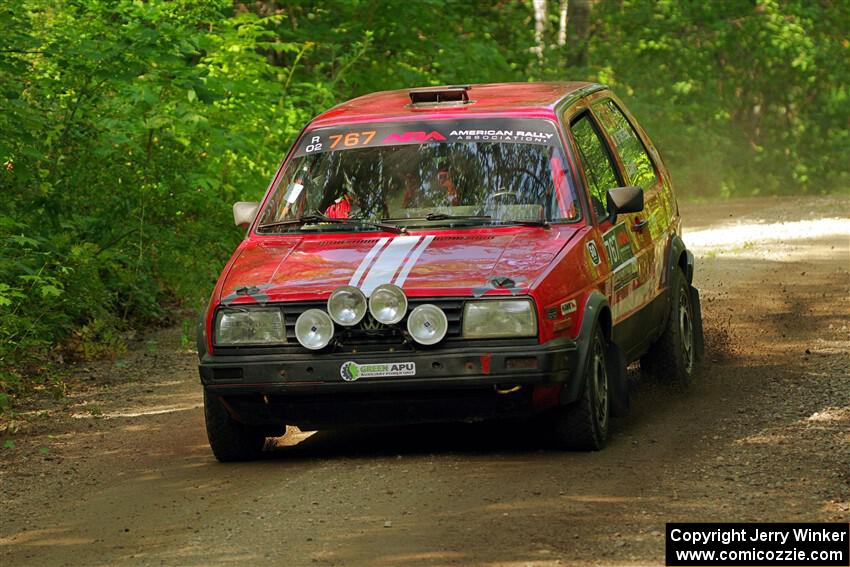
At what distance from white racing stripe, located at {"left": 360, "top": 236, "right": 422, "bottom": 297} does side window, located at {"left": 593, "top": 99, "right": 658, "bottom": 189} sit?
2.06 m

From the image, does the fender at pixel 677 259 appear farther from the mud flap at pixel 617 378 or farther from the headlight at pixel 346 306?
the headlight at pixel 346 306

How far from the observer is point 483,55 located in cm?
2186

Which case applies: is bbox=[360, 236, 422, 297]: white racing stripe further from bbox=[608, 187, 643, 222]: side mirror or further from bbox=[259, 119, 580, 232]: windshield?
bbox=[608, 187, 643, 222]: side mirror

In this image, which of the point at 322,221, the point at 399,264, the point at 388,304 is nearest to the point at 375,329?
the point at 388,304

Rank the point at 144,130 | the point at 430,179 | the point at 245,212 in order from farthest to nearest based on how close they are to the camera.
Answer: the point at 144,130
the point at 245,212
the point at 430,179

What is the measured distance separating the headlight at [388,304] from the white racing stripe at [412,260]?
70 millimetres

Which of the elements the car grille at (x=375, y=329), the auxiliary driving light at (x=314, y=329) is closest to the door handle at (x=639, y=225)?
the car grille at (x=375, y=329)

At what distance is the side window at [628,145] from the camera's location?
9625 mm

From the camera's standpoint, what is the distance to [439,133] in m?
8.69

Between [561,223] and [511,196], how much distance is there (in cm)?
33

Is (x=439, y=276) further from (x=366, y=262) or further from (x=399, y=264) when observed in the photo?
(x=366, y=262)

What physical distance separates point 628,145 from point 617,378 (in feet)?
7.17

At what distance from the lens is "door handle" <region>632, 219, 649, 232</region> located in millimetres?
9125

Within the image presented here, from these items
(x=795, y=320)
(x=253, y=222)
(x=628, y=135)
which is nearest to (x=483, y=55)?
(x=795, y=320)
